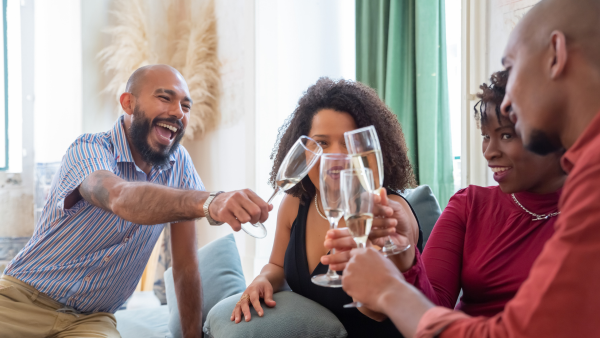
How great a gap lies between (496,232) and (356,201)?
2.26 feet

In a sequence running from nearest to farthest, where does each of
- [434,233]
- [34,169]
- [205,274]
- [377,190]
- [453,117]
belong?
[377,190] → [434,233] → [205,274] → [453,117] → [34,169]

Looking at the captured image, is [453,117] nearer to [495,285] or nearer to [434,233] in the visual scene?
[434,233]

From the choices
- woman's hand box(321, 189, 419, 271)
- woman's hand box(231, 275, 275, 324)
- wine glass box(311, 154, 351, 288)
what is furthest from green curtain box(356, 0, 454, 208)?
wine glass box(311, 154, 351, 288)

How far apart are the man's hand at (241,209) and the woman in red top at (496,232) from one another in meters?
0.40

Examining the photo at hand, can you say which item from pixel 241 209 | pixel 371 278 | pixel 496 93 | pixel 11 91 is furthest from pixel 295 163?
pixel 11 91

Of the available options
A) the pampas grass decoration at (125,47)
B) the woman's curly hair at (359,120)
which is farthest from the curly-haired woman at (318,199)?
the pampas grass decoration at (125,47)

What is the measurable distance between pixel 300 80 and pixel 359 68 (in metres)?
0.72

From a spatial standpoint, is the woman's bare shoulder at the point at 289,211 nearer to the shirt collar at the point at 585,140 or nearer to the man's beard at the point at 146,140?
the man's beard at the point at 146,140

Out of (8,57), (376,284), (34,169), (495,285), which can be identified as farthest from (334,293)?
(8,57)

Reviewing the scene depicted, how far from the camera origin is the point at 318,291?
164 centimetres

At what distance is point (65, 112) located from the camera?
13.0ft

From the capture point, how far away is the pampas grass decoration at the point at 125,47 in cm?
412

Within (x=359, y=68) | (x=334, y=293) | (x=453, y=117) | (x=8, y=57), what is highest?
(x=8, y=57)

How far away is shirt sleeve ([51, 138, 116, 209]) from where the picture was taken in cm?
190
